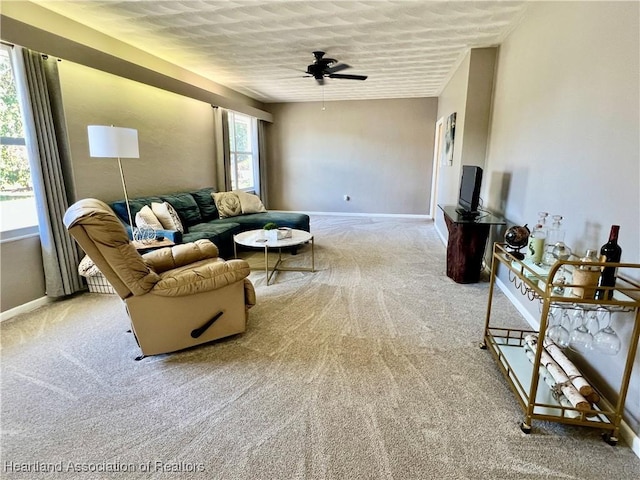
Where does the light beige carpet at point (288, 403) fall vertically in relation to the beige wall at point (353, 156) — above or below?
below

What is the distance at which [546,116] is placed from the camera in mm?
2650

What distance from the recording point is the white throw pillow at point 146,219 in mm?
3639

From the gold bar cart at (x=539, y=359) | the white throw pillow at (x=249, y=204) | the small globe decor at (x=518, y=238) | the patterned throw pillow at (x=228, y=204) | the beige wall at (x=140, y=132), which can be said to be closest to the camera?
the gold bar cart at (x=539, y=359)

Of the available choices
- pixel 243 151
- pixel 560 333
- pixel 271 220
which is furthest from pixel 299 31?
pixel 243 151

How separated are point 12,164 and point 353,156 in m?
6.16

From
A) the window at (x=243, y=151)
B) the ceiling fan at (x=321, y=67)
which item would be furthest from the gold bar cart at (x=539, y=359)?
the window at (x=243, y=151)

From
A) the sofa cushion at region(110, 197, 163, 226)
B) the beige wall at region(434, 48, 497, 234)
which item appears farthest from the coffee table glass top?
the beige wall at region(434, 48, 497, 234)

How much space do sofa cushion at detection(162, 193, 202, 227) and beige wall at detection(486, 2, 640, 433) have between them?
3924mm

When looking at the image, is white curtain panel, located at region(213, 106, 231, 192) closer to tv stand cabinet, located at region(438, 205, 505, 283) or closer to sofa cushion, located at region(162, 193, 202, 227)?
sofa cushion, located at region(162, 193, 202, 227)

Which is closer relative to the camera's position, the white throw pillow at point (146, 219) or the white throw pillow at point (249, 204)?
the white throw pillow at point (146, 219)

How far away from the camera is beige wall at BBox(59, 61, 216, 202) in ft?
11.2

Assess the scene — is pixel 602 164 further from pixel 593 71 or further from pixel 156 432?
pixel 156 432

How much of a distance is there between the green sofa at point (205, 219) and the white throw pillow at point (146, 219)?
13 centimetres

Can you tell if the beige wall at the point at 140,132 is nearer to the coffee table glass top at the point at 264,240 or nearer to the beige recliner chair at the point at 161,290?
the coffee table glass top at the point at 264,240
